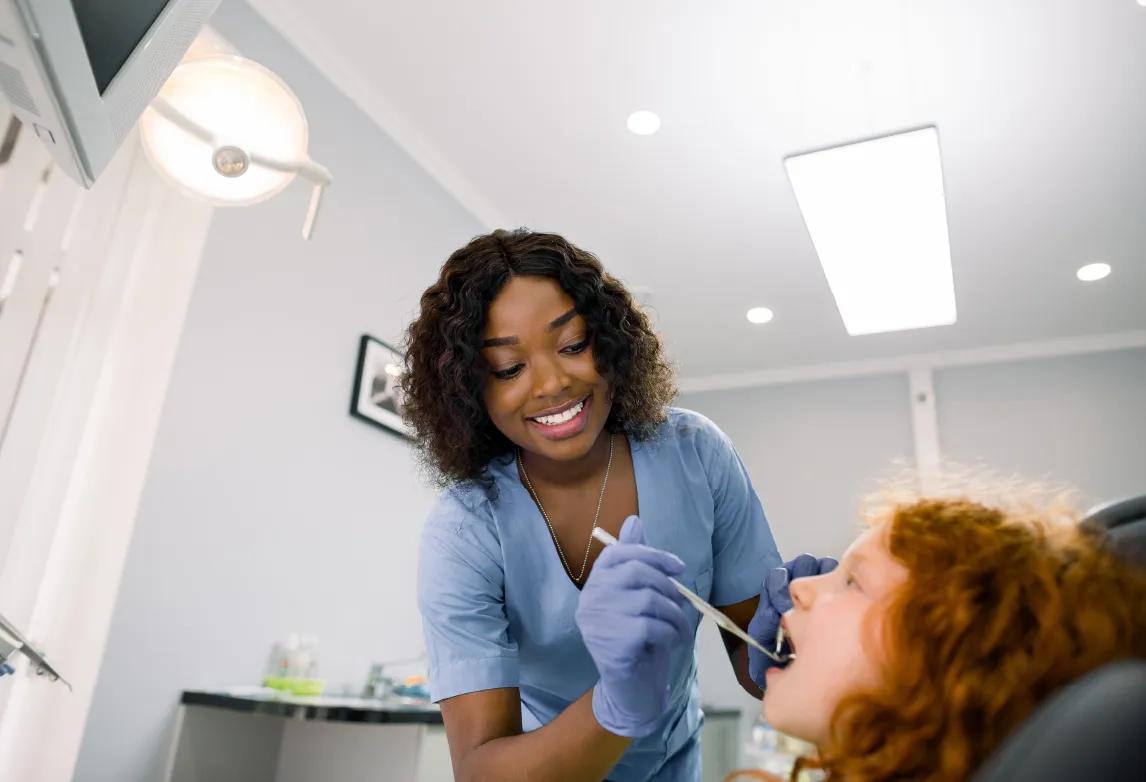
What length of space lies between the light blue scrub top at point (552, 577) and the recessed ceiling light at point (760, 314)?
3.32 m

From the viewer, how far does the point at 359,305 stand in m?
2.81

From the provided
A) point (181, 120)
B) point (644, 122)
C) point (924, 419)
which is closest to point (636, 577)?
point (181, 120)

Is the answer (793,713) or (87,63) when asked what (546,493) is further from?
(87,63)

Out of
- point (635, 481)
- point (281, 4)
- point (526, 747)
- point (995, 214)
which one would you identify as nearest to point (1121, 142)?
point (995, 214)

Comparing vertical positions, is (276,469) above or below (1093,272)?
below

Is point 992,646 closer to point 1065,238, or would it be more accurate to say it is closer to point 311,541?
point 311,541

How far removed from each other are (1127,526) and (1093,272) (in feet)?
12.9

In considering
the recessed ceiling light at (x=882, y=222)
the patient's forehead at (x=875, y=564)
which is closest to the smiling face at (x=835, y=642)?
the patient's forehead at (x=875, y=564)

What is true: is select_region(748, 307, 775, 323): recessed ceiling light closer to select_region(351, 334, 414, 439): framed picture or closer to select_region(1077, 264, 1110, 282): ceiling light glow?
select_region(1077, 264, 1110, 282): ceiling light glow

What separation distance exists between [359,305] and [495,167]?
992 millimetres

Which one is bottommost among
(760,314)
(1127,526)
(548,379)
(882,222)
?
(1127,526)

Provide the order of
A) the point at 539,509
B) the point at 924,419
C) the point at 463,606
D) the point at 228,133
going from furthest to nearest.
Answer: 1. the point at 924,419
2. the point at 228,133
3. the point at 539,509
4. the point at 463,606

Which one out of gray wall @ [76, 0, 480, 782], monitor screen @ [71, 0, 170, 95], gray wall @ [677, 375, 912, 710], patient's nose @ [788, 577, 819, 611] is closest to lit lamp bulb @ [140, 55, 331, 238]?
gray wall @ [76, 0, 480, 782]

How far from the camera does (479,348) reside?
1181 millimetres
